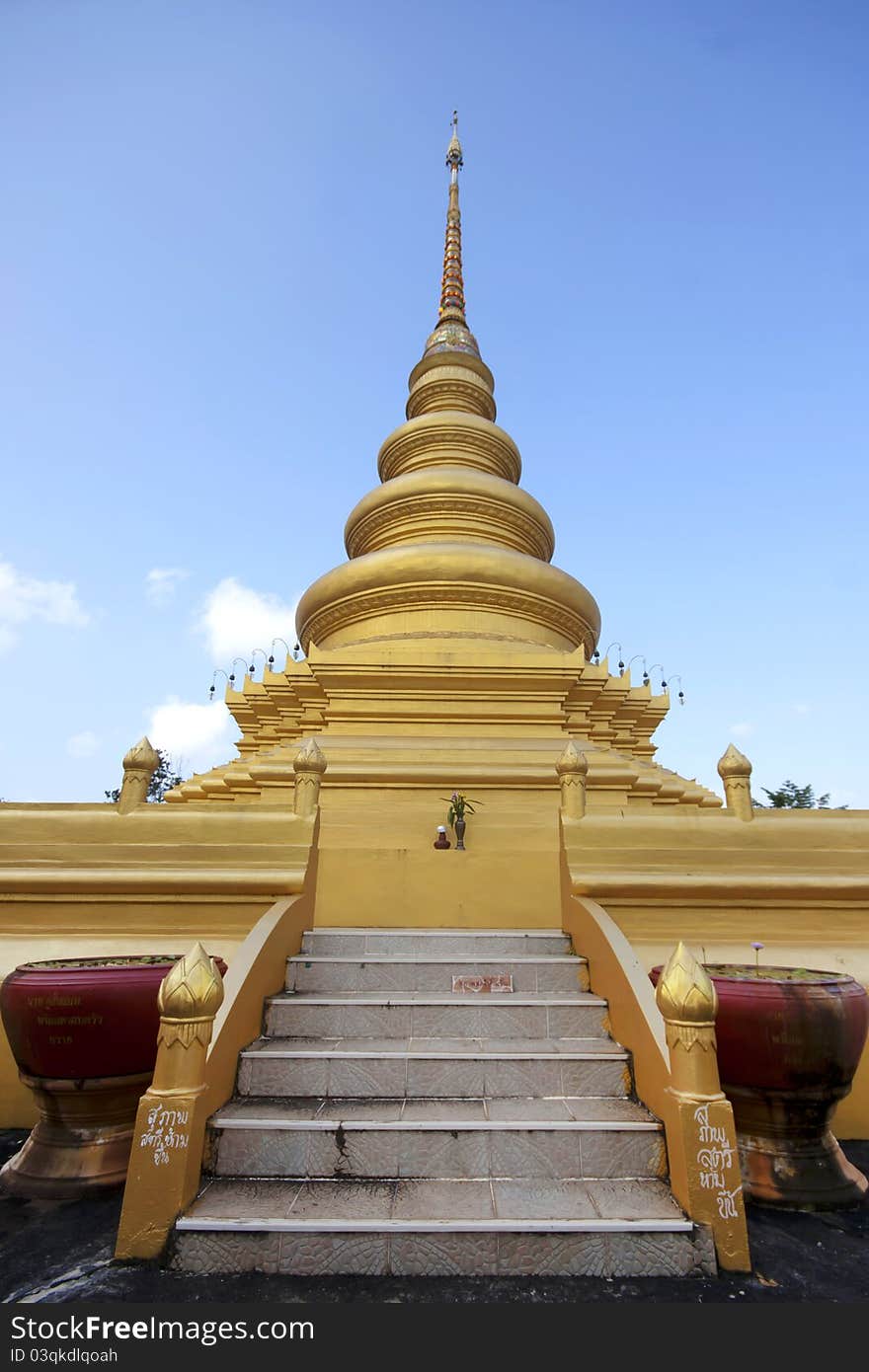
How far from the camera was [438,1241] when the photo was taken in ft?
10.4

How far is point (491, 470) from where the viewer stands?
15555 mm

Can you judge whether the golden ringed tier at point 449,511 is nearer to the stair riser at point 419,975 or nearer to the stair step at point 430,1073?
the stair riser at point 419,975

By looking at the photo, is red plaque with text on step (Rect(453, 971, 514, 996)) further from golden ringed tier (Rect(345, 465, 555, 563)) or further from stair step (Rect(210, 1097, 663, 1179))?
golden ringed tier (Rect(345, 465, 555, 563))

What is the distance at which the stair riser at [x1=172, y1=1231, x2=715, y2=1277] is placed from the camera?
3.13m

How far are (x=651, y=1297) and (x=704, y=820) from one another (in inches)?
154

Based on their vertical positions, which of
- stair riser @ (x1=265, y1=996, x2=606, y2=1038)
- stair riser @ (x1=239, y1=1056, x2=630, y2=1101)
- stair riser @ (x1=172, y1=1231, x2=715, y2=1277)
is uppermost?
stair riser @ (x1=265, y1=996, x2=606, y2=1038)

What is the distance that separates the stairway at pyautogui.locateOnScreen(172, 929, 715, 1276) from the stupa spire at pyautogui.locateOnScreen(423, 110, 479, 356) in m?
18.0

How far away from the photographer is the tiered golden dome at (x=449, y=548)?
453 inches

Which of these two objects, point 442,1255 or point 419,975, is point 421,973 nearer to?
point 419,975

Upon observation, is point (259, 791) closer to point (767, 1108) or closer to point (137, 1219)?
point (137, 1219)


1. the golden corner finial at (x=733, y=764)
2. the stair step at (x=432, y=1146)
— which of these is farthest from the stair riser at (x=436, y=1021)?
the golden corner finial at (x=733, y=764)

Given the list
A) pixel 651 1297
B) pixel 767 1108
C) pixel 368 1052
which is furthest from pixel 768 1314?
pixel 368 1052

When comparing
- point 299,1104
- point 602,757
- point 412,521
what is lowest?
point 299,1104

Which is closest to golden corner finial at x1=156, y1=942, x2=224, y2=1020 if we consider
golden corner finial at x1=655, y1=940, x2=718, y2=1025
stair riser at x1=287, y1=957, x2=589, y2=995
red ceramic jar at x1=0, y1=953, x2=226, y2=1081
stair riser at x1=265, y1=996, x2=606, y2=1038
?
red ceramic jar at x1=0, y1=953, x2=226, y2=1081
